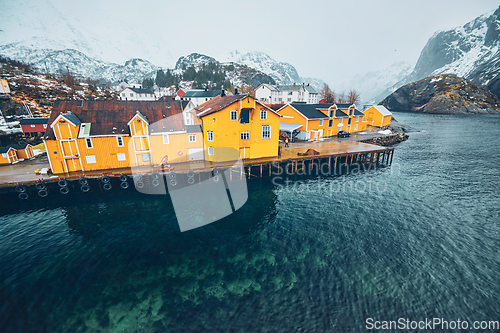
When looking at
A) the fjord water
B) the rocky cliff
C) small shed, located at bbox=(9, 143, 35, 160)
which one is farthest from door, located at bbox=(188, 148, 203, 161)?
the rocky cliff

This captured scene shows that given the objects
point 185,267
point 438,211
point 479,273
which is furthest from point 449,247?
point 185,267

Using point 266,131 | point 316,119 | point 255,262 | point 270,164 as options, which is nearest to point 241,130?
point 266,131

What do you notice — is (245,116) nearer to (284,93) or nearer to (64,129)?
(64,129)

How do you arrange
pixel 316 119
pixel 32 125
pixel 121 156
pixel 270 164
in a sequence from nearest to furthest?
pixel 121 156, pixel 270 164, pixel 32 125, pixel 316 119

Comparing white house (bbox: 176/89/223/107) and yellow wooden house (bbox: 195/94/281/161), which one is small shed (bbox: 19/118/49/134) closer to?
yellow wooden house (bbox: 195/94/281/161)

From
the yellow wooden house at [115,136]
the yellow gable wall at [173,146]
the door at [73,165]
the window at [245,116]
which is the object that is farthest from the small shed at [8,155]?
the window at [245,116]

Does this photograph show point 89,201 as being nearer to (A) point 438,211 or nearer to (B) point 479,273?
(B) point 479,273

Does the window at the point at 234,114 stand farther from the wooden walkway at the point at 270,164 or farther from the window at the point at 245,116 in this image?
the wooden walkway at the point at 270,164

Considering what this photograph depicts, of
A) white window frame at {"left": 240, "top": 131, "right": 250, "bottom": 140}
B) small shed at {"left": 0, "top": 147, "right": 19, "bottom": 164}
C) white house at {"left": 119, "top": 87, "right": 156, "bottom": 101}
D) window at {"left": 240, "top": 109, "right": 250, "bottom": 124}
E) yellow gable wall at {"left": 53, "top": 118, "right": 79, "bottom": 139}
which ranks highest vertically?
white house at {"left": 119, "top": 87, "right": 156, "bottom": 101}
